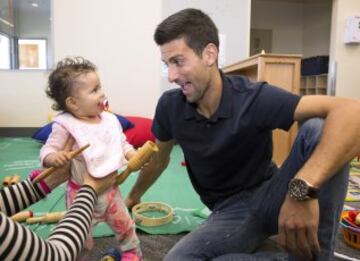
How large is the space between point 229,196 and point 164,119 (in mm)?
311

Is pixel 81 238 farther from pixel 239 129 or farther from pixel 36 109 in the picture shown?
pixel 36 109

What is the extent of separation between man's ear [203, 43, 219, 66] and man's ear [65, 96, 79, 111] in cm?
41

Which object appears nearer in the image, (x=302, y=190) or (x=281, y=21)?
(x=302, y=190)

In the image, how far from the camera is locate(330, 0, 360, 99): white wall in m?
4.26

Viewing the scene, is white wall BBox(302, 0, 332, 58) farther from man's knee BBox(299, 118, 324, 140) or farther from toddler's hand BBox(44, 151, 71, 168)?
toddler's hand BBox(44, 151, 71, 168)

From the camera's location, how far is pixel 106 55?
12.2ft

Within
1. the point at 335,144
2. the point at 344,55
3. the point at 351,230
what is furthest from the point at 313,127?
the point at 344,55

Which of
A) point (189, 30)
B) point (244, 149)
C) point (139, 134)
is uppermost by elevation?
point (189, 30)

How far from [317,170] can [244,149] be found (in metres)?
0.27

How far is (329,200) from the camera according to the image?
82cm

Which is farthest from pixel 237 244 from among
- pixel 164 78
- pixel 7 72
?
pixel 7 72

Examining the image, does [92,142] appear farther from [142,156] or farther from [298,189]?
[298,189]

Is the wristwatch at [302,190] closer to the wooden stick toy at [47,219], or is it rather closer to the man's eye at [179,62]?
the man's eye at [179,62]

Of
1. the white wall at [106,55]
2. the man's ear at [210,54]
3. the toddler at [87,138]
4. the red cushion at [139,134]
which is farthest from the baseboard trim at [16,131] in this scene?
the man's ear at [210,54]
